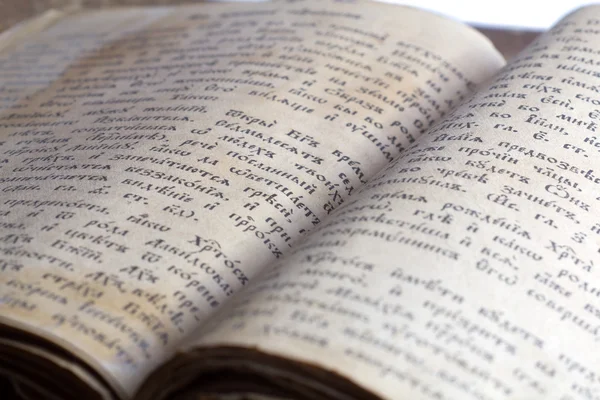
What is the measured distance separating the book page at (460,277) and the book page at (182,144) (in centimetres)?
6

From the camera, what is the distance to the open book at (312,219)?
1.76 feet

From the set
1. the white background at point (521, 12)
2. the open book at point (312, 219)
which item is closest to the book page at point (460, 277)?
the open book at point (312, 219)

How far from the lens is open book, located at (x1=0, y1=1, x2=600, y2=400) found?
1.76ft

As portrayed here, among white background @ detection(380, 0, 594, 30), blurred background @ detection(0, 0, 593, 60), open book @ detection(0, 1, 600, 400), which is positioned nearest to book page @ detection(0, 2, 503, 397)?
open book @ detection(0, 1, 600, 400)

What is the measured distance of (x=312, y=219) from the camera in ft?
2.42

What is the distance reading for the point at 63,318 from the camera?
1.93 feet

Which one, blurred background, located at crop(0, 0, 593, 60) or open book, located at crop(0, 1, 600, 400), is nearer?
open book, located at crop(0, 1, 600, 400)

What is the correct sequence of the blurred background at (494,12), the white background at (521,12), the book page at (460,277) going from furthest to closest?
the white background at (521,12) → the blurred background at (494,12) → the book page at (460,277)

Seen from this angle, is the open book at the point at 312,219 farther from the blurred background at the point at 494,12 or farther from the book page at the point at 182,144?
the blurred background at the point at 494,12

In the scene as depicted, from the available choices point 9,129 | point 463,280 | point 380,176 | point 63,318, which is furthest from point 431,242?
point 9,129

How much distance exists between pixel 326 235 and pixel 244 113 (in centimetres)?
25

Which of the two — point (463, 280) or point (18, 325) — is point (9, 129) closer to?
point (18, 325)

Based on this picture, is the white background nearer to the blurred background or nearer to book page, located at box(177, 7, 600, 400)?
the blurred background

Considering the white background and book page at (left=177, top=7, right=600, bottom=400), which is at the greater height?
book page at (left=177, top=7, right=600, bottom=400)
